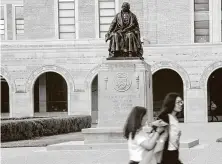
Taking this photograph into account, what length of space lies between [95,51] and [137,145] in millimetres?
31351

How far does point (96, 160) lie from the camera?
15898 millimetres

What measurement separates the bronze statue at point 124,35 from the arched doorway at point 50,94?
982 inches

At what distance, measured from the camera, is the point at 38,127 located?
27281mm

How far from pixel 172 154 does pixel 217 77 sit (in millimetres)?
38372

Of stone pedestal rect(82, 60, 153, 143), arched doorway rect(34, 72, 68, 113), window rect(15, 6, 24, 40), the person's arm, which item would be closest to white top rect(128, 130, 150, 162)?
the person's arm

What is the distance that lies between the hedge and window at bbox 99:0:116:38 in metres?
13.4

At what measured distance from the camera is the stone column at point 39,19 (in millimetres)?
46094

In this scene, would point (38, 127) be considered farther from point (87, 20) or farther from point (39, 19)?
point (39, 19)

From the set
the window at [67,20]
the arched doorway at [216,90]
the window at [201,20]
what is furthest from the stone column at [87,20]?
the arched doorway at [216,90]

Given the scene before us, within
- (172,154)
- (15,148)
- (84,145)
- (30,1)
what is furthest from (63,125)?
(172,154)

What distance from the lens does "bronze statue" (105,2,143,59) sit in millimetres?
19828

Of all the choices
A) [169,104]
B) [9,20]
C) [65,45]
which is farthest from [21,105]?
[169,104]

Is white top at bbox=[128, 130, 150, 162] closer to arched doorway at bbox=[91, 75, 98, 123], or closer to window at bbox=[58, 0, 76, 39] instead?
arched doorway at bbox=[91, 75, 98, 123]

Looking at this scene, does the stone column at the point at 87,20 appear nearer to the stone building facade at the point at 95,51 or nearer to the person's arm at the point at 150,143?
the stone building facade at the point at 95,51
